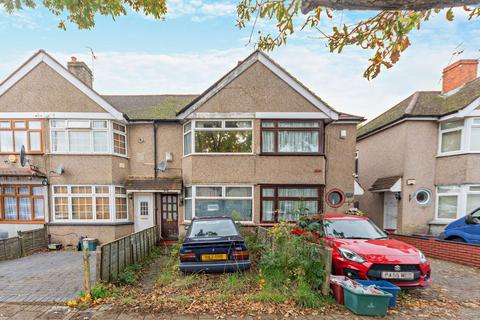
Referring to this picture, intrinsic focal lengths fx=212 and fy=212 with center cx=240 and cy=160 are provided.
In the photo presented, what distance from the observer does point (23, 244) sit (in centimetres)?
799

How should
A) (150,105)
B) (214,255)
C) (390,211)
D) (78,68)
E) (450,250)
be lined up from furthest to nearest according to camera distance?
1. (150,105)
2. (390,211)
3. (78,68)
4. (450,250)
5. (214,255)

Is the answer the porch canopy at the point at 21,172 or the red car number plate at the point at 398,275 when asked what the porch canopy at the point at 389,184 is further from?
the porch canopy at the point at 21,172

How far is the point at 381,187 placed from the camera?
10398 mm

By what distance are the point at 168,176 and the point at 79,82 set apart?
5.49 metres

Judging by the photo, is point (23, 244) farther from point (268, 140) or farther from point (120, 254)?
Result: point (268, 140)

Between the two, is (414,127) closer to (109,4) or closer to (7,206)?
(109,4)

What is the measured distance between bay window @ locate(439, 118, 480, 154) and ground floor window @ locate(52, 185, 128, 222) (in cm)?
1476

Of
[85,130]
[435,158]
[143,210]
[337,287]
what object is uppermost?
[85,130]

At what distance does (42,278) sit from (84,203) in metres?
4.02

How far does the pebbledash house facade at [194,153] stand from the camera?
877 centimetres

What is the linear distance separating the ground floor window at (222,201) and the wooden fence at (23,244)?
6.28 meters

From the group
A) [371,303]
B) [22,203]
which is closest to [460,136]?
[371,303]

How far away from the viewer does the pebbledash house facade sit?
8773 millimetres

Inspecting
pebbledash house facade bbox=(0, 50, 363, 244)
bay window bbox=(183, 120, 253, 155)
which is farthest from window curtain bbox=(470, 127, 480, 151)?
bay window bbox=(183, 120, 253, 155)
